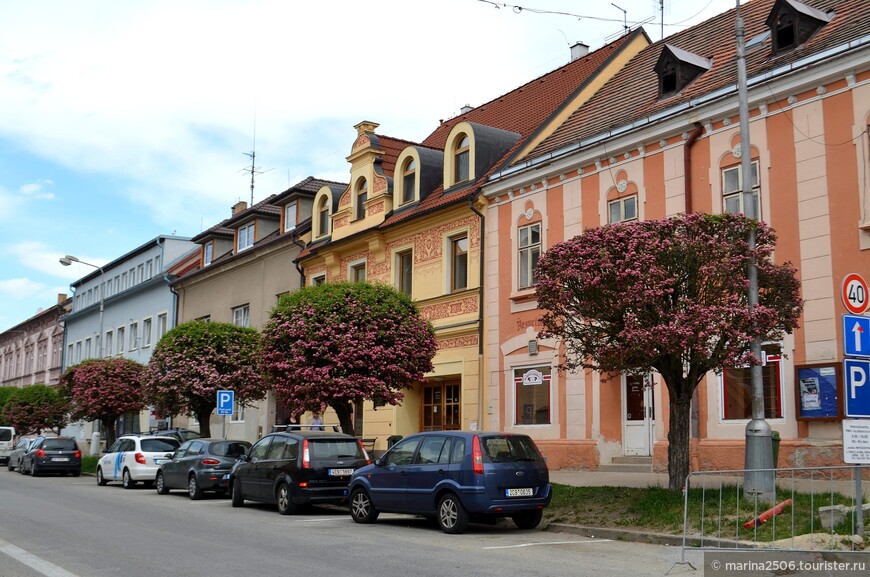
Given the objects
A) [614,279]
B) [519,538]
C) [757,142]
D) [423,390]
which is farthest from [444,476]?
[423,390]

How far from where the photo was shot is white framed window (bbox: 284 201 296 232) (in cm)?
3484

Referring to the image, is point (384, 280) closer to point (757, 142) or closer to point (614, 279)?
point (757, 142)

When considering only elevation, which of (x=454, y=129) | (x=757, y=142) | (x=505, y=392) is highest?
(x=454, y=129)

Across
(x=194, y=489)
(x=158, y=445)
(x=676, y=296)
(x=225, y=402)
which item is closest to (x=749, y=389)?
(x=676, y=296)

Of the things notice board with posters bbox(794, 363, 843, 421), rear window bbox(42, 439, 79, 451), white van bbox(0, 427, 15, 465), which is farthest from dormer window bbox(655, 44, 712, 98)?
white van bbox(0, 427, 15, 465)

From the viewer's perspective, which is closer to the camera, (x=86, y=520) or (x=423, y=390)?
(x=86, y=520)

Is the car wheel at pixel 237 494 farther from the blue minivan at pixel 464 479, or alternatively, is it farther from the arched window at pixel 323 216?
the arched window at pixel 323 216

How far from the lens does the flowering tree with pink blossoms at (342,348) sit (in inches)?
797

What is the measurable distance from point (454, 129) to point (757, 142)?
1030cm

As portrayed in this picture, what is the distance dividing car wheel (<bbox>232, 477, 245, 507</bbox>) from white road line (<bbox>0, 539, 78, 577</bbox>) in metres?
6.10

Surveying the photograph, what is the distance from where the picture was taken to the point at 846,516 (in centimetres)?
1015

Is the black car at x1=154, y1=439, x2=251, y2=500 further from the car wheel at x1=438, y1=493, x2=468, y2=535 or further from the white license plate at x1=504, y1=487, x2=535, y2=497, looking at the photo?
the white license plate at x1=504, y1=487, x2=535, y2=497

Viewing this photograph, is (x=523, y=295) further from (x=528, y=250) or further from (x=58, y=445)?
(x=58, y=445)

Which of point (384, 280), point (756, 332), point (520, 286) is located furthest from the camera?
point (384, 280)
